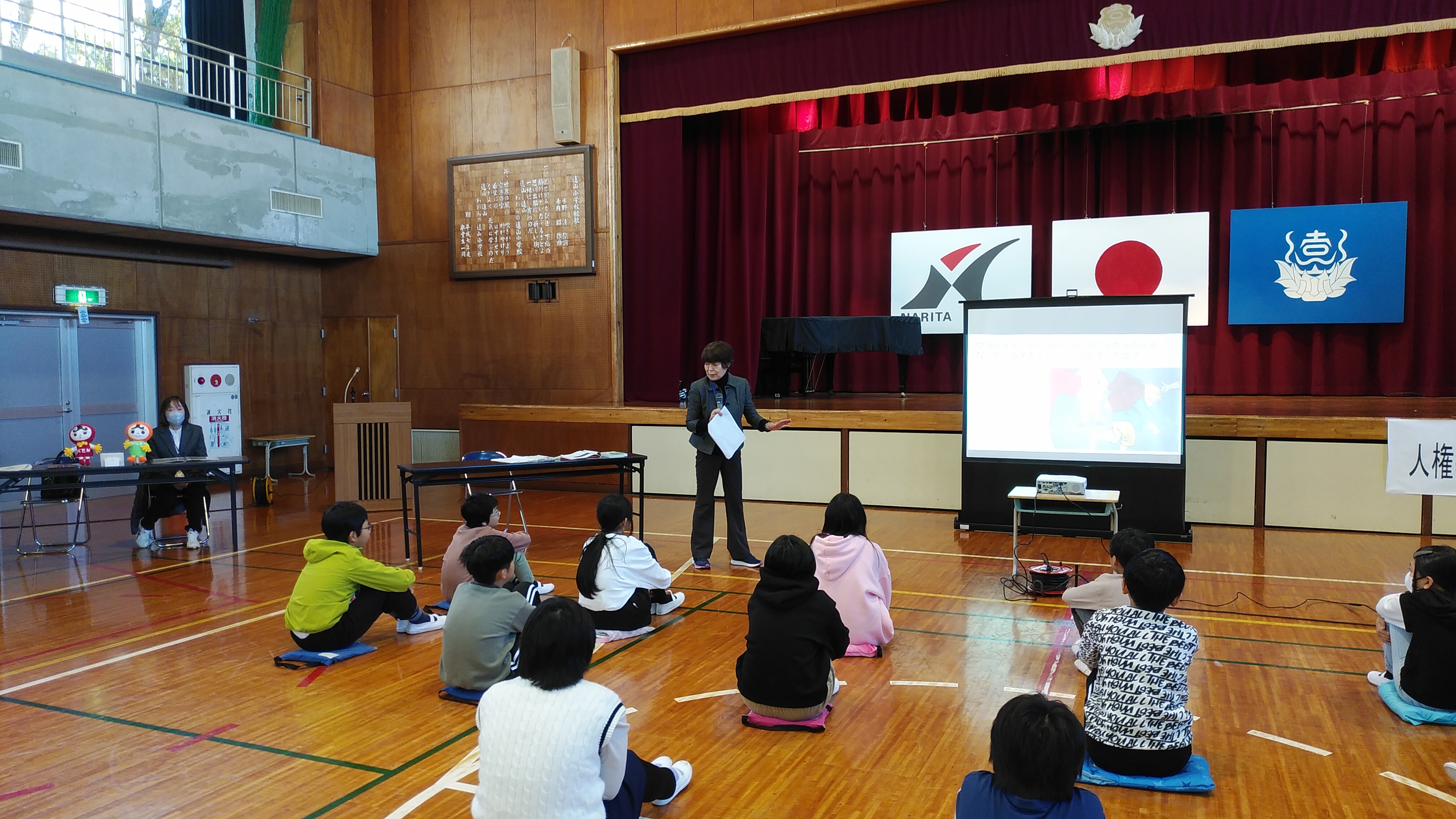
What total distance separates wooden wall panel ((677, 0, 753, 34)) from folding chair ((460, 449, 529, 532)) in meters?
4.98

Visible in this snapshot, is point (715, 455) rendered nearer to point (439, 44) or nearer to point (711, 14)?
point (711, 14)

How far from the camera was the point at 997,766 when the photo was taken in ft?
6.51

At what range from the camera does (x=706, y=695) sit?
4047 millimetres

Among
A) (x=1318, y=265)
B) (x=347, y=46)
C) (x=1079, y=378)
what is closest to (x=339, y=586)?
(x=1079, y=378)

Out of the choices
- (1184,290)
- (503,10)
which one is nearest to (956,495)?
(1184,290)

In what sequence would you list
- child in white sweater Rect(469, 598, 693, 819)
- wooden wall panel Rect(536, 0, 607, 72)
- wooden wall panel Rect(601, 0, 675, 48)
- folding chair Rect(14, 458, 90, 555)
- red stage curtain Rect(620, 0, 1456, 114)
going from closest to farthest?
child in white sweater Rect(469, 598, 693, 819), folding chair Rect(14, 458, 90, 555), red stage curtain Rect(620, 0, 1456, 114), wooden wall panel Rect(601, 0, 675, 48), wooden wall panel Rect(536, 0, 607, 72)

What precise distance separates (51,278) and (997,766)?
35.7 feet

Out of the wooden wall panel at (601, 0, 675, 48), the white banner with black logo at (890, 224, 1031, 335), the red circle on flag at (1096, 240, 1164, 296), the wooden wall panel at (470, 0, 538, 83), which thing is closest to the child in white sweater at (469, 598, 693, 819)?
the wooden wall panel at (601, 0, 675, 48)

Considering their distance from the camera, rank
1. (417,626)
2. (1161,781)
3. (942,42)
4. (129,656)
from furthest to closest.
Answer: (942,42)
(417,626)
(129,656)
(1161,781)

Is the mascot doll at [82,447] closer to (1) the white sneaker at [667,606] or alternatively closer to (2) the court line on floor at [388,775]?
(1) the white sneaker at [667,606]

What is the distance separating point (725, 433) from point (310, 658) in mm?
2773

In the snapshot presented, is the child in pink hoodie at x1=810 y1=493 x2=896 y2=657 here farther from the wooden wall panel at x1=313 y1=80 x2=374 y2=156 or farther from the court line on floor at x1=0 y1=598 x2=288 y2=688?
the wooden wall panel at x1=313 y1=80 x2=374 y2=156

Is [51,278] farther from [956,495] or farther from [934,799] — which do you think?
[934,799]

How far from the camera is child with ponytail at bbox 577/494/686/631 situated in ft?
15.8
